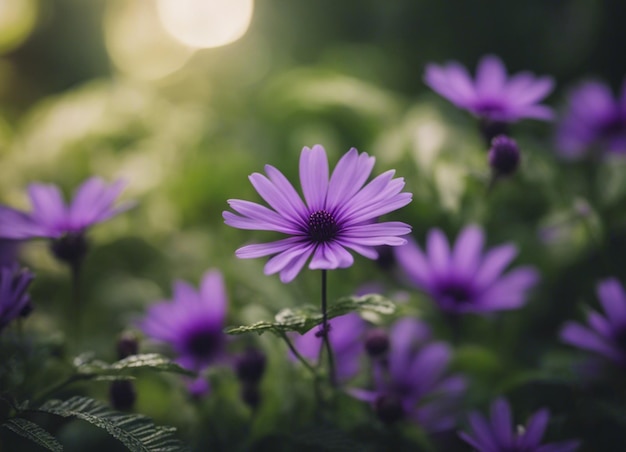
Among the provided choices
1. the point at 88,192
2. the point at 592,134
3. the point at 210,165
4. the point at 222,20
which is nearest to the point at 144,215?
the point at 210,165

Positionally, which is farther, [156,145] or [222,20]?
[222,20]

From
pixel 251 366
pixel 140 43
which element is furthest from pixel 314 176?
pixel 140 43

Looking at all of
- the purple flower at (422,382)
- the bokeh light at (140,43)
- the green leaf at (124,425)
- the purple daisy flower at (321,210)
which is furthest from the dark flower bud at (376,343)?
the bokeh light at (140,43)

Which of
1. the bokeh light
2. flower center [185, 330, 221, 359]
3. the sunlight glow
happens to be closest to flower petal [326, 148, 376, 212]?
flower center [185, 330, 221, 359]

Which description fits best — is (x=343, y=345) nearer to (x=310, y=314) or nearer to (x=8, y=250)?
(x=310, y=314)

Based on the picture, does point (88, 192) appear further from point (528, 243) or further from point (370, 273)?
point (528, 243)

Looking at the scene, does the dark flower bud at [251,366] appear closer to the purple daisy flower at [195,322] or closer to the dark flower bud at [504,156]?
the purple daisy flower at [195,322]
